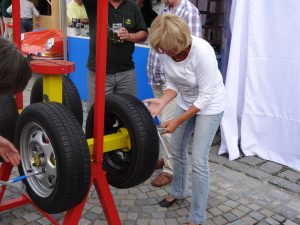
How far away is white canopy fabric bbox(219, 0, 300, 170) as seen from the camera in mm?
3936

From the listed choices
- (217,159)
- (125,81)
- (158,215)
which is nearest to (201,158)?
(158,215)

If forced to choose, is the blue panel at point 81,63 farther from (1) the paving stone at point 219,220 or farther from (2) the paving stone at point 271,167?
(1) the paving stone at point 219,220

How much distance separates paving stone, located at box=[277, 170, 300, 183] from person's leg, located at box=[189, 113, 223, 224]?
4.59ft

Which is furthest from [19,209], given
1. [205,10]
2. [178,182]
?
[205,10]

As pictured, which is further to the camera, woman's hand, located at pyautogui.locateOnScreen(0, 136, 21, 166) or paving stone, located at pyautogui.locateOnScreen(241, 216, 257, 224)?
paving stone, located at pyautogui.locateOnScreen(241, 216, 257, 224)

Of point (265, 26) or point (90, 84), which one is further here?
point (265, 26)

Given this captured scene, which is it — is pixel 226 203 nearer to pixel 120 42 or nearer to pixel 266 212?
pixel 266 212

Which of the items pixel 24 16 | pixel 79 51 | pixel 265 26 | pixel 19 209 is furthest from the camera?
pixel 24 16

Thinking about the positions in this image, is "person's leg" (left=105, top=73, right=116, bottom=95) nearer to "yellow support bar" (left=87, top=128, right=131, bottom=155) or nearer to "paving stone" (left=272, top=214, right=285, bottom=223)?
"yellow support bar" (left=87, top=128, right=131, bottom=155)

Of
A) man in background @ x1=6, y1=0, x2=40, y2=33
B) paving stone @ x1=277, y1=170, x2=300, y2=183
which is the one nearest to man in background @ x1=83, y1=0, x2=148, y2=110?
paving stone @ x1=277, y1=170, x2=300, y2=183

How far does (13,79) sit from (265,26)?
309cm

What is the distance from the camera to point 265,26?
4047mm

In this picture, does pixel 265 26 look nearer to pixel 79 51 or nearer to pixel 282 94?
pixel 282 94

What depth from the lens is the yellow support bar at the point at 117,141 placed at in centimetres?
226
